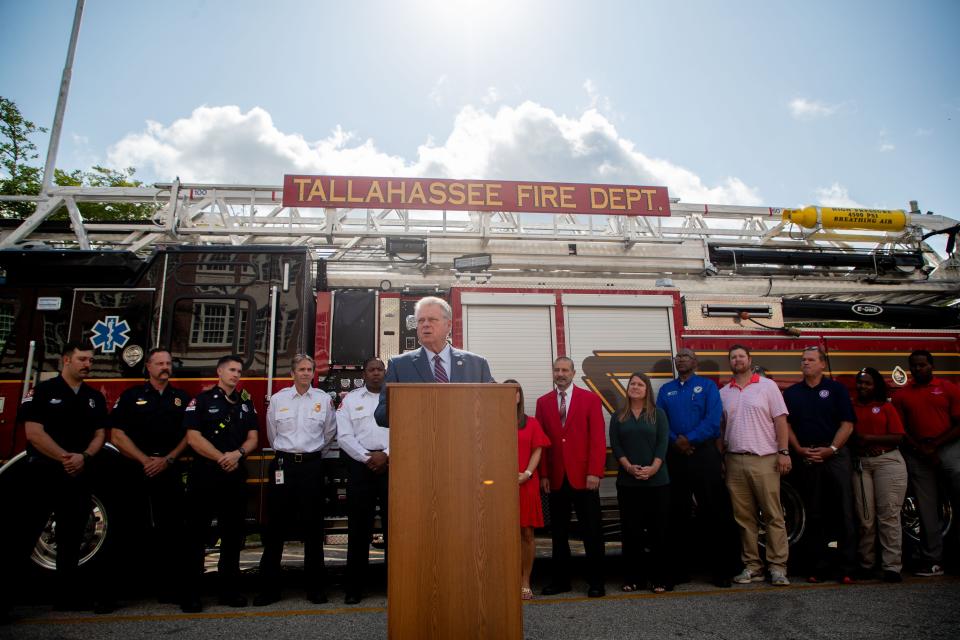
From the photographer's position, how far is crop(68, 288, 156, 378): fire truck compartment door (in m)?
5.41

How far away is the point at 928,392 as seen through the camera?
5.93 m

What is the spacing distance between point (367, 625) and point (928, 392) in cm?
578

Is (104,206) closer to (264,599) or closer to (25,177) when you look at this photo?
(25,177)

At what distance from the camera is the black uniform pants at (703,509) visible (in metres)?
5.38

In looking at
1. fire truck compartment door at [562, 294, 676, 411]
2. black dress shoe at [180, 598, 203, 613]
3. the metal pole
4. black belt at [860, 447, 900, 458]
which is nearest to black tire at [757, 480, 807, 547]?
black belt at [860, 447, 900, 458]

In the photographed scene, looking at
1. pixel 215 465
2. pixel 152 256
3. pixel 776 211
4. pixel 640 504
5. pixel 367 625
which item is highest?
pixel 776 211

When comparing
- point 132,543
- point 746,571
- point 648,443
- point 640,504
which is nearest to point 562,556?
point 640,504

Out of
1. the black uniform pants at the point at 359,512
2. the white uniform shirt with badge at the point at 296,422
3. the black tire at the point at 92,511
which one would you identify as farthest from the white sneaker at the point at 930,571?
the black tire at the point at 92,511

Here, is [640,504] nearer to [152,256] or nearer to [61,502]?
[61,502]

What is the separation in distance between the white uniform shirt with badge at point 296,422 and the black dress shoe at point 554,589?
227 centimetres

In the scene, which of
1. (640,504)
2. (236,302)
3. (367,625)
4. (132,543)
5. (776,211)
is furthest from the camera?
(776,211)

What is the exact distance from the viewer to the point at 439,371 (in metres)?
3.74

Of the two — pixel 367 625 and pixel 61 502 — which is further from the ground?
pixel 61 502

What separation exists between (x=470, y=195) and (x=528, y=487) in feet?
18.0
